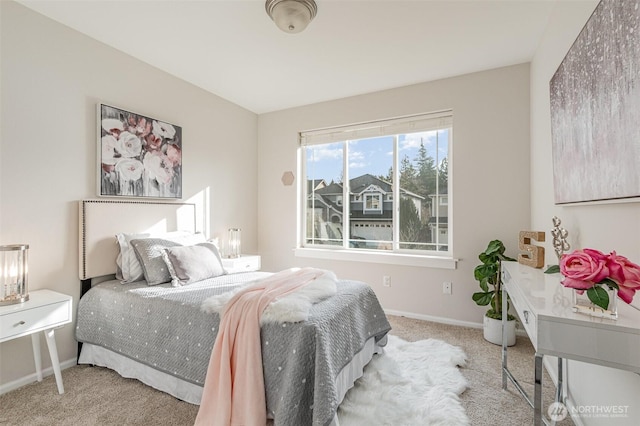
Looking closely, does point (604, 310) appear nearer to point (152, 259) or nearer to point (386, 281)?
point (386, 281)

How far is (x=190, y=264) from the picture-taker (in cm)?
250

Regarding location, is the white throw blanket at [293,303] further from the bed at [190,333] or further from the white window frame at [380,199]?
the white window frame at [380,199]

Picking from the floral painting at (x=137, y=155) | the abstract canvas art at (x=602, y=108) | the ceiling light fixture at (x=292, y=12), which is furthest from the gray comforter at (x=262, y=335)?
the ceiling light fixture at (x=292, y=12)

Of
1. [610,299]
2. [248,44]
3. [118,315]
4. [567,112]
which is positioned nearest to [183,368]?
[118,315]

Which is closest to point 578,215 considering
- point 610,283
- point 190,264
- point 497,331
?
point 610,283

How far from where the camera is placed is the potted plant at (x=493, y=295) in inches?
108

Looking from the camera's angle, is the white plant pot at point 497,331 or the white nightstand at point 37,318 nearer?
the white nightstand at point 37,318

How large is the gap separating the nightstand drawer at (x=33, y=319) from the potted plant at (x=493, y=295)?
3.31 m

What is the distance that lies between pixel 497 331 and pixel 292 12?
10.1 feet

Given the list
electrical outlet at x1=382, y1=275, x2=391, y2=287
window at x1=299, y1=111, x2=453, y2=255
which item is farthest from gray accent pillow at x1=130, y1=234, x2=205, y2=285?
electrical outlet at x1=382, y1=275, x2=391, y2=287

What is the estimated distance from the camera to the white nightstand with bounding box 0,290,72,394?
177cm

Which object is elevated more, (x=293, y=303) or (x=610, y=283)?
(x=610, y=283)

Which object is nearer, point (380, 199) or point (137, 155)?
point (137, 155)

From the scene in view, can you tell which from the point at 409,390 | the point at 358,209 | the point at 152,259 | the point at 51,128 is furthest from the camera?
the point at 358,209
